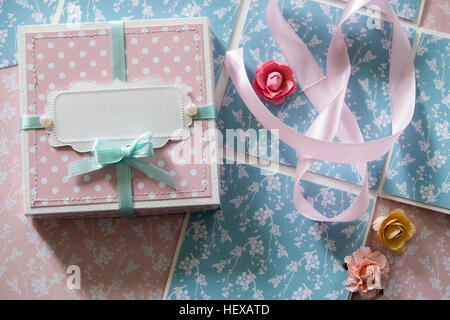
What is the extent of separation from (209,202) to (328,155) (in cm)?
33

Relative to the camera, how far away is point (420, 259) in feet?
3.87

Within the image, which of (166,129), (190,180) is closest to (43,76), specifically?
(166,129)

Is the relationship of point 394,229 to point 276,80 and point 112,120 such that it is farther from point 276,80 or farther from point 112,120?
point 112,120

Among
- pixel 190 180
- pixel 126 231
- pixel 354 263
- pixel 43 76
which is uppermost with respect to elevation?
pixel 43 76

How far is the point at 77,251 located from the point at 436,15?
3.88 ft

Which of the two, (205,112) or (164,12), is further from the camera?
(164,12)

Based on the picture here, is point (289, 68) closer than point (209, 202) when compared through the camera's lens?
No

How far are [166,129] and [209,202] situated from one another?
8.0 inches

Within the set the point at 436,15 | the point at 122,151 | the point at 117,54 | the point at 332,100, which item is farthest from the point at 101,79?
the point at 436,15

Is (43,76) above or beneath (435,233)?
above

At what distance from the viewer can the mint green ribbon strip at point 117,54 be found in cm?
105

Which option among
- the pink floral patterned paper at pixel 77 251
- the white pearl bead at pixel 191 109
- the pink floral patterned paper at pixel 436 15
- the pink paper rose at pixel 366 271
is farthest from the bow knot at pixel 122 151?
the pink floral patterned paper at pixel 436 15

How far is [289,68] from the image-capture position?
116 centimetres
